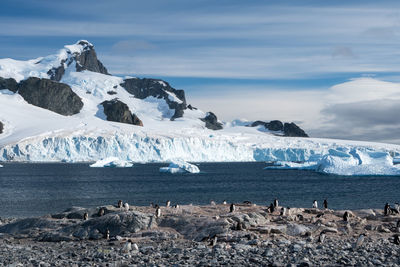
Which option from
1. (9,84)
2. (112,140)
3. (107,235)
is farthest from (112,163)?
(9,84)

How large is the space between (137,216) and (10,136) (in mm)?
96362

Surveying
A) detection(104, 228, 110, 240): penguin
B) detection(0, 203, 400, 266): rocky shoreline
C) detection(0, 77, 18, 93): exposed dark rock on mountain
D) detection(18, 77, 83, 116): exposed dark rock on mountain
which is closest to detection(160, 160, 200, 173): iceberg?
detection(0, 203, 400, 266): rocky shoreline

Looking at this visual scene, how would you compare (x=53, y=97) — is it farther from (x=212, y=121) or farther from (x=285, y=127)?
(x=285, y=127)

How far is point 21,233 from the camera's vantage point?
19.6 m

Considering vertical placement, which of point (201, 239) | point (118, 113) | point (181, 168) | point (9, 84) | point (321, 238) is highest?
point (9, 84)

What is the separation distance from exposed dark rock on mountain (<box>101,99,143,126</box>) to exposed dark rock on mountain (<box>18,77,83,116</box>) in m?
10.1

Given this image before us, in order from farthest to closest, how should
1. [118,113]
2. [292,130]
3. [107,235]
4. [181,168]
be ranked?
[292,130]
[118,113]
[181,168]
[107,235]

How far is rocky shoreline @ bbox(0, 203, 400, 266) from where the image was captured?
46.1ft

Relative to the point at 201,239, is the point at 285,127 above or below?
above

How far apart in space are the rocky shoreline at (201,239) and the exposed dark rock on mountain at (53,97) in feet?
474

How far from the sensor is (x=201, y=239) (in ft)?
56.0

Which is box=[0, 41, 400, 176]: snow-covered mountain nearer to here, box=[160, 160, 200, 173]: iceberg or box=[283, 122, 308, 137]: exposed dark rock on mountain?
box=[160, 160, 200, 173]: iceberg

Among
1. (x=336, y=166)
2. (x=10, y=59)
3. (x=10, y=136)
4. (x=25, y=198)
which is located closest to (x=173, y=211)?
(x=25, y=198)

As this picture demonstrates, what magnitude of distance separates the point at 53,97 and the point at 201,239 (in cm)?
15402
